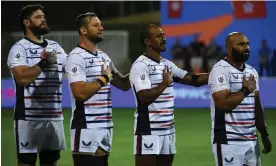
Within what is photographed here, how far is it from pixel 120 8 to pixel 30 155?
22.7m

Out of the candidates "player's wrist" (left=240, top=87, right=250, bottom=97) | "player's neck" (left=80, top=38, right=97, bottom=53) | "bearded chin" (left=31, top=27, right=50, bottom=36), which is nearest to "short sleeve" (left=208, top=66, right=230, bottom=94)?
"player's wrist" (left=240, top=87, right=250, bottom=97)

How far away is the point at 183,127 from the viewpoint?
46.2 ft

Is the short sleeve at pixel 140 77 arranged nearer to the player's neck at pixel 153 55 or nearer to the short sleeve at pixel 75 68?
the player's neck at pixel 153 55

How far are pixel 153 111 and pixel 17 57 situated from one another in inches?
58.4

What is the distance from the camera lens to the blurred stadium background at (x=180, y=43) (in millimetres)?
13422

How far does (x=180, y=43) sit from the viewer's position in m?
21.9

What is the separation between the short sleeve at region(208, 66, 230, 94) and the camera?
19.5 feet

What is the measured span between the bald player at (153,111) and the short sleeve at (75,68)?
68cm

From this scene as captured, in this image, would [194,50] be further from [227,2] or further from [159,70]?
[159,70]

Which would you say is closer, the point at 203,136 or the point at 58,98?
the point at 58,98

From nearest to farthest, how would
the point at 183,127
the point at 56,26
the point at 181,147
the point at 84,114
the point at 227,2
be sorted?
the point at 84,114 → the point at 181,147 → the point at 183,127 → the point at 227,2 → the point at 56,26

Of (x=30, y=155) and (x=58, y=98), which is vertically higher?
(x=58, y=98)

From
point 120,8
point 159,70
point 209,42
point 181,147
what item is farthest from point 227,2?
point 159,70

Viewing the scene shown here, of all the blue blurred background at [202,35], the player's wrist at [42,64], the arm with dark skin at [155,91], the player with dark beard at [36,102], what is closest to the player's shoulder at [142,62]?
the arm with dark skin at [155,91]
